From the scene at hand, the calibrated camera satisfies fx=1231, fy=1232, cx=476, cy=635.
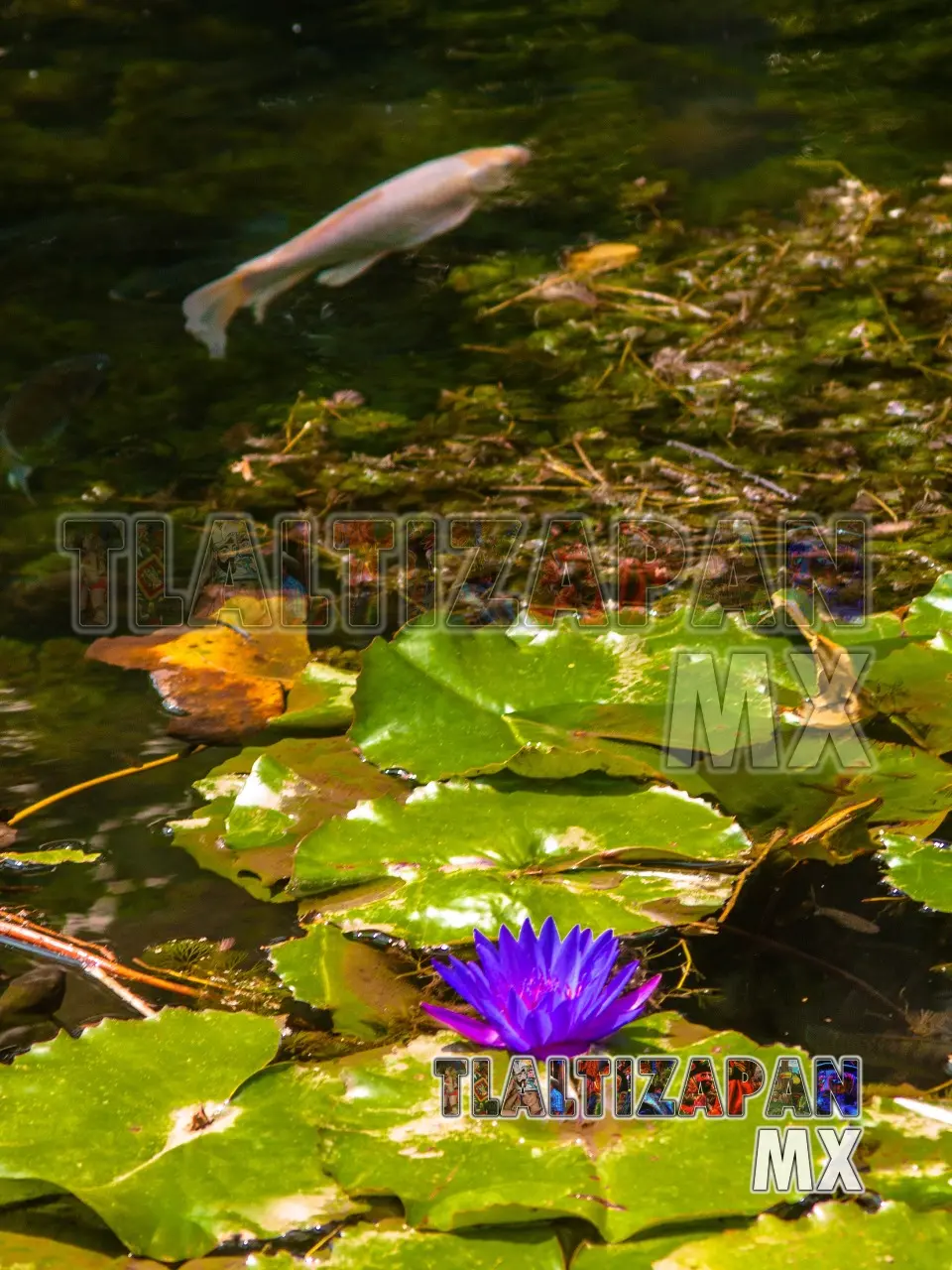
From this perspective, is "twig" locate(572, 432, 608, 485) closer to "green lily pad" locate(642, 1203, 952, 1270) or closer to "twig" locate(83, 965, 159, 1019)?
"twig" locate(83, 965, 159, 1019)

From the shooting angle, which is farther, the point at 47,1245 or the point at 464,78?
the point at 464,78

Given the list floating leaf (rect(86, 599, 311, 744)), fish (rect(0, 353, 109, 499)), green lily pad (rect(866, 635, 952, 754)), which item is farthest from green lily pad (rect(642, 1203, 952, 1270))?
fish (rect(0, 353, 109, 499))

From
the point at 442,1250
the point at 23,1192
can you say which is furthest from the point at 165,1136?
the point at 442,1250

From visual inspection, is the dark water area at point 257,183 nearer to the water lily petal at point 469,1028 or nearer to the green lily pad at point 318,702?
the green lily pad at point 318,702

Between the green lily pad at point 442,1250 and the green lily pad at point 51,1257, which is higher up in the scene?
the green lily pad at point 442,1250

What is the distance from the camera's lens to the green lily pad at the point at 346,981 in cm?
90

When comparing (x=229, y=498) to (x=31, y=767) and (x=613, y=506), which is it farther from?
(x=31, y=767)

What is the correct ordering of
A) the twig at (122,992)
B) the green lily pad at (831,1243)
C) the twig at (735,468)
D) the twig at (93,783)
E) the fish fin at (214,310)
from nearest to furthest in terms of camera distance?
the green lily pad at (831,1243), the twig at (122,992), the twig at (93,783), the twig at (735,468), the fish fin at (214,310)

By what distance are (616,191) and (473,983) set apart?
2492 millimetres

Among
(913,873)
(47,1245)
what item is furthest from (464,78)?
(47,1245)

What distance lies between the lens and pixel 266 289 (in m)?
2.47

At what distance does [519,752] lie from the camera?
1.08 m

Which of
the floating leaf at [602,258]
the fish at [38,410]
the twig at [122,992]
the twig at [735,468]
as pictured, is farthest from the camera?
the floating leaf at [602,258]

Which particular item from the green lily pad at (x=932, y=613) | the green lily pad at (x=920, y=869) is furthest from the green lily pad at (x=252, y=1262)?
the green lily pad at (x=932, y=613)
